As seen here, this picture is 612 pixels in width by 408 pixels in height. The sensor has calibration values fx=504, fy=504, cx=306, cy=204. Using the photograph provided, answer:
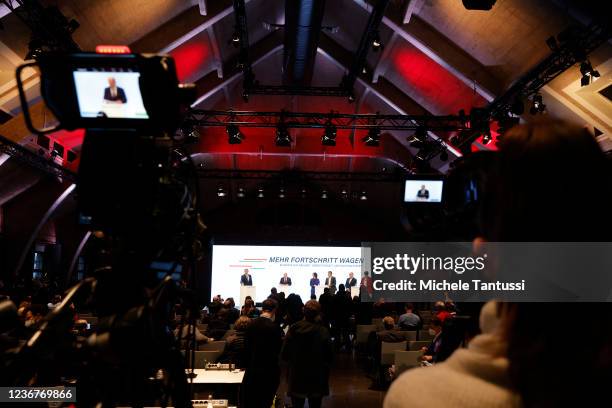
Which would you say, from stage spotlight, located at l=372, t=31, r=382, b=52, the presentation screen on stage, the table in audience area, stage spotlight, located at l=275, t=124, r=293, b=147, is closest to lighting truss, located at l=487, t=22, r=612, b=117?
stage spotlight, located at l=372, t=31, r=382, b=52

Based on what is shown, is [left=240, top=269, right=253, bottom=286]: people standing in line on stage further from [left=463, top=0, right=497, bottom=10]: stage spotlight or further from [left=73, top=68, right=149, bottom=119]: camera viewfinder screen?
[left=73, top=68, right=149, bottom=119]: camera viewfinder screen

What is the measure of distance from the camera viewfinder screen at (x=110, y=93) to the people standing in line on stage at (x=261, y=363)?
4.23 m

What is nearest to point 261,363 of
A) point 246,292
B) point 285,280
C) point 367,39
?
point 367,39

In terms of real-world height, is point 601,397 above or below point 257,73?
below

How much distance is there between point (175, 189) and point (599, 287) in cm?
90

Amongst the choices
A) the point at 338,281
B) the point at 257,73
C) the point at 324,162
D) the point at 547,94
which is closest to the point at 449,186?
the point at 547,94

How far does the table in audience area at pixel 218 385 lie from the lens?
463 cm

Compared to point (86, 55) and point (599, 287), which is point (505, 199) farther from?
point (86, 55)

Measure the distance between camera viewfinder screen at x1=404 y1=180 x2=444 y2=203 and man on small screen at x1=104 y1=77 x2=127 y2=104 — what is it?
2.77ft

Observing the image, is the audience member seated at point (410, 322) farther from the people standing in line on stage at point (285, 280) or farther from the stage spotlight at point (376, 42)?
the people standing in line on stage at point (285, 280)

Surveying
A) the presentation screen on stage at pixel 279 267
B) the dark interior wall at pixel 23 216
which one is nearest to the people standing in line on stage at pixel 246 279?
the presentation screen on stage at pixel 279 267

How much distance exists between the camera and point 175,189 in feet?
3.99

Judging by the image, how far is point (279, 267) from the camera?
1708cm

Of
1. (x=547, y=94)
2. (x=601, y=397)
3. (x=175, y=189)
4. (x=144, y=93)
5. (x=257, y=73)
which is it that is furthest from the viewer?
(x=257, y=73)
